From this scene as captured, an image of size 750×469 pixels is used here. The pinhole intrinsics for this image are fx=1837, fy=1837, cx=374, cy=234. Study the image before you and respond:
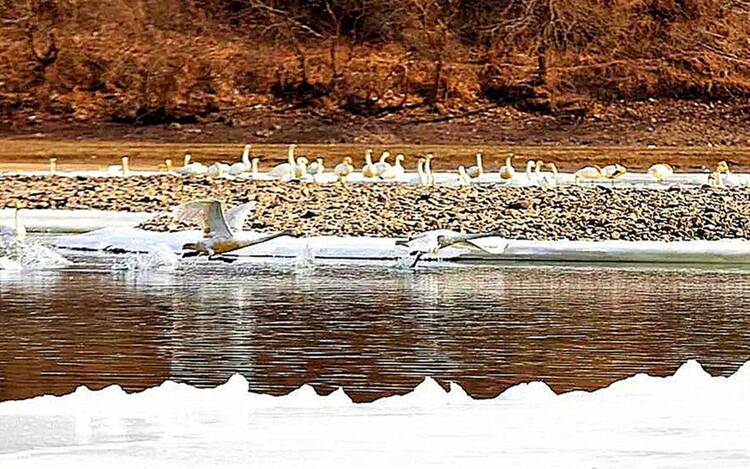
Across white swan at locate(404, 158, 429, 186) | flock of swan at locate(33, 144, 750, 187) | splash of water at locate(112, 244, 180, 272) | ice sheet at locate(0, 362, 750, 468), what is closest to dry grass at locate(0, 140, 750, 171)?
flock of swan at locate(33, 144, 750, 187)

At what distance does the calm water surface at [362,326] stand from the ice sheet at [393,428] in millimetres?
665

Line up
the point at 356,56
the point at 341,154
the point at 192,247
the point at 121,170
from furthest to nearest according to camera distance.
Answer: the point at 356,56
the point at 341,154
the point at 121,170
the point at 192,247

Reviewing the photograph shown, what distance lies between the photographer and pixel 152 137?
37.8m

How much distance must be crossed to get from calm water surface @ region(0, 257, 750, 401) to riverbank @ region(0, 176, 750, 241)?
251cm

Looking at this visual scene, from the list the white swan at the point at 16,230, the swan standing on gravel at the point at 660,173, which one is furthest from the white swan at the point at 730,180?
the white swan at the point at 16,230

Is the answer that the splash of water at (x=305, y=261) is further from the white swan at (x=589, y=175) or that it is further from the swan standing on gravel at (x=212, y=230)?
the white swan at (x=589, y=175)

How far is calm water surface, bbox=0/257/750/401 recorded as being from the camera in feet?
35.0

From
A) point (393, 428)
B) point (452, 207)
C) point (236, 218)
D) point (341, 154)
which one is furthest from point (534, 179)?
point (393, 428)

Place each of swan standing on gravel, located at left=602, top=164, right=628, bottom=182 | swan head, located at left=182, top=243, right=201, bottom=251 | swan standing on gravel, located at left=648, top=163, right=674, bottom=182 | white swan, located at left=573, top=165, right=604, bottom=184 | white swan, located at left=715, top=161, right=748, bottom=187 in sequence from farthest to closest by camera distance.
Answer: swan standing on gravel, located at left=648, top=163, right=674, bottom=182 < swan standing on gravel, located at left=602, top=164, right=628, bottom=182 < white swan, located at left=573, top=165, right=604, bottom=184 < white swan, located at left=715, top=161, right=748, bottom=187 < swan head, located at left=182, top=243, right=201, bottom=251

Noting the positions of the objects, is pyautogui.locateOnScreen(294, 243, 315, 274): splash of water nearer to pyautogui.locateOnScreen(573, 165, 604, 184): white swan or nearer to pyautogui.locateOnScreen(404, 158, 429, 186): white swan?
pyautogui.locateOnScreen(404, 158, 429, 186): white swan

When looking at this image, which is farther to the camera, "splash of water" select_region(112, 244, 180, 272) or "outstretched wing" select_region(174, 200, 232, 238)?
"splash of water" select_region(112, 244, 180, 272)

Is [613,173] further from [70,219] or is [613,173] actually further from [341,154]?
[70,219]

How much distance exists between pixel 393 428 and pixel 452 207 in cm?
1293

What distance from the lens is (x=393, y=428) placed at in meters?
8.45
